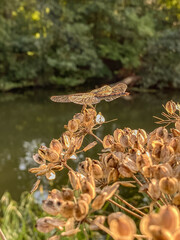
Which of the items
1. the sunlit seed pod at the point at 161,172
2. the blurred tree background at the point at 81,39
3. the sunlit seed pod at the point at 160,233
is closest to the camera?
the sunlit seed pod at the point at 160,233

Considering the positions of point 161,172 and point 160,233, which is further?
point 161,172

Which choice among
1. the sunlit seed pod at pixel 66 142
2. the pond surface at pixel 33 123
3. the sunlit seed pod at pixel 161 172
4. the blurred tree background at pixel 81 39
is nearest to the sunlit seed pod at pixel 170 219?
the sunlit seed pod at pixel 161 172

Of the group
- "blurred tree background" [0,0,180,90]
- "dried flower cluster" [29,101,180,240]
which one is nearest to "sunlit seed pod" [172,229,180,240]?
"dried flower cluster" [29,101,180,240]

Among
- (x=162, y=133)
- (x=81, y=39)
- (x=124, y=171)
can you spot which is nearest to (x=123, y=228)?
(x=124, y=171)

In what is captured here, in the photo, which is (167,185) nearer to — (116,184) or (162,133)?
(116,184)

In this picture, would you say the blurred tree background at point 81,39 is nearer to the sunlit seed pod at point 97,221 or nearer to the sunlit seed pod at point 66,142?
the sunlit seed pod at point 66,142

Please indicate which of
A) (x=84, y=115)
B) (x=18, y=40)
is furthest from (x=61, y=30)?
(x=84, y=115)
